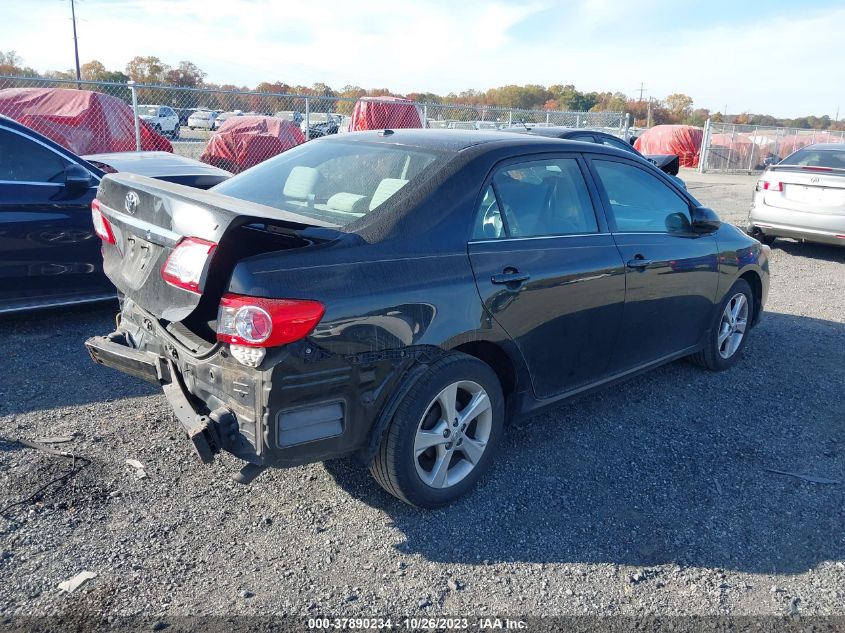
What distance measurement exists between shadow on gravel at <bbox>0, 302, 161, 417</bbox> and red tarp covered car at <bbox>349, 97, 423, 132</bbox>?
44.6ft

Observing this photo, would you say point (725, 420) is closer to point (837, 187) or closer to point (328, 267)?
point (328, 267)

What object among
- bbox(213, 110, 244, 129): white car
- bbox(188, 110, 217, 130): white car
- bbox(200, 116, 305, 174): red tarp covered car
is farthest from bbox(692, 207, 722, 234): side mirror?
bbox(188, 110, 217, 130): white car

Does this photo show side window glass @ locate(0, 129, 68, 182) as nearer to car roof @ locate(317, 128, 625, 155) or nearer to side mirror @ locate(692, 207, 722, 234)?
car roof @ locate(317, 128, 625, 155)

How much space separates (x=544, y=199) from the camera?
145 inches

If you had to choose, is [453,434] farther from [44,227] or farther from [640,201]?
[44,227]

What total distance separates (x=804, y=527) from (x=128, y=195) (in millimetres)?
3580

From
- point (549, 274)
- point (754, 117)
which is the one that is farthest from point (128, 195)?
point (754, 117)

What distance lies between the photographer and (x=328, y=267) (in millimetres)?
2707

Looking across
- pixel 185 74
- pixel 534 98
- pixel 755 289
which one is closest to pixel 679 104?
pixel 534 98

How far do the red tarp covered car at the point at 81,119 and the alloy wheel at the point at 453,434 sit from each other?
1164 cm

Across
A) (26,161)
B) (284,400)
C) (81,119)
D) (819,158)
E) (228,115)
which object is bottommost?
(284,400)

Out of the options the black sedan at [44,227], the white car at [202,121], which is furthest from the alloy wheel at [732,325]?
the white car at [202,121]

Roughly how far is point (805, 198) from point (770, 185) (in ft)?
1.95

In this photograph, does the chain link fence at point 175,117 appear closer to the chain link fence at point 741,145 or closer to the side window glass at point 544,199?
the side window glass at point 544,199
